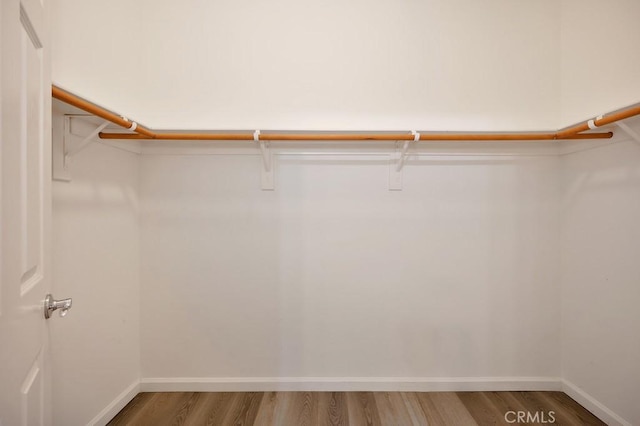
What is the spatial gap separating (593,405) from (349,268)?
61.7 inches

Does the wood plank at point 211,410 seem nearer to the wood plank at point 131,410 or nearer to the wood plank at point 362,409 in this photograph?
the wood plank at point 131,410

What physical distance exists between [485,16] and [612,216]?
144 cm

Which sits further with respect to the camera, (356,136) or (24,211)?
(356,136)

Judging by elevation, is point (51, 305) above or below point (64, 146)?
below

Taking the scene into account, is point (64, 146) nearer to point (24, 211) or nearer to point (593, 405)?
point (24, 211)

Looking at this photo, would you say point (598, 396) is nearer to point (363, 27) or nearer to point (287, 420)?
point (287, 420)

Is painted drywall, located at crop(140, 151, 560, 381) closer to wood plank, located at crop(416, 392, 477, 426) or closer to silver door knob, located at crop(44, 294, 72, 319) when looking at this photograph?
wood plank, located at crop(416, 392, 477, 426)

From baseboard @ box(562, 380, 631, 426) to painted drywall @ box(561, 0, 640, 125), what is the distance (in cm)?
158

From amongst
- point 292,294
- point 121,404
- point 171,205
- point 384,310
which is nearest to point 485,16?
point 384,310

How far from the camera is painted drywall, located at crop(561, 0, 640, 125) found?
66.6 inches

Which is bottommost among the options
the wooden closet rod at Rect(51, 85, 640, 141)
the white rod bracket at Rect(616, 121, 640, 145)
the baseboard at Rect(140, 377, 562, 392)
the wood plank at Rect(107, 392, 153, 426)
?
the wood plank at Rect(107, 392, 153, 426)

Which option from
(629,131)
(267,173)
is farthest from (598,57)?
(267,173)

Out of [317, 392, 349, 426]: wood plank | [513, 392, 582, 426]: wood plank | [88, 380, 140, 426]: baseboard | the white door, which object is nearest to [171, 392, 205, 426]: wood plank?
[88, 380, 140, 426]: baseboard

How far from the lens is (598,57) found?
1.87 metres
